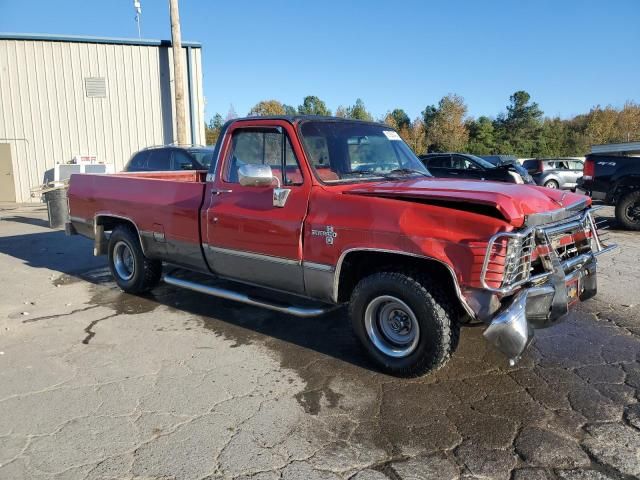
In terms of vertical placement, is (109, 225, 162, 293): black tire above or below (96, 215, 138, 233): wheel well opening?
below

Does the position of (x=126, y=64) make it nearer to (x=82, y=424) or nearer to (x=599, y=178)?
(x=599, y=178)

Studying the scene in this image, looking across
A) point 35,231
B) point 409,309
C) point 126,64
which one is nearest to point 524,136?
point 126,64

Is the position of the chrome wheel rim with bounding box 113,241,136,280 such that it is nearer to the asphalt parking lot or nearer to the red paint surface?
the red paint surface

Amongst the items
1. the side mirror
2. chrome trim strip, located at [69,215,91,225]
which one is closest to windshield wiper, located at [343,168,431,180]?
the side mirror

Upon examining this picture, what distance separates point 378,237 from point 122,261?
13.5ft

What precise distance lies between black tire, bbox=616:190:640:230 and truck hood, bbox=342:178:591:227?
767 cm

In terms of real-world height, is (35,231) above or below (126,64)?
below

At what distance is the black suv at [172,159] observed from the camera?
437 inches

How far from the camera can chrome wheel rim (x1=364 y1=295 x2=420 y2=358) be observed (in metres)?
3.84

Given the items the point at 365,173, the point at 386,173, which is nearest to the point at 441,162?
the point at 386,173

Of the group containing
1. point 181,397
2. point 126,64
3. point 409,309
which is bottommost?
point 181,397

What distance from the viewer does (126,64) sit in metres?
17.9

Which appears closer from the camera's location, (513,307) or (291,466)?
(291,466)

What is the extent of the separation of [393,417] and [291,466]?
82 cm
